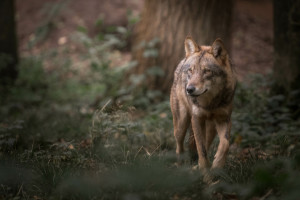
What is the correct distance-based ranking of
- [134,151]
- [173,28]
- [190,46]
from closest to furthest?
[190,46] < [134,151] < [173,28]

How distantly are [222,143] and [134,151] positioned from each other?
1.28 meters

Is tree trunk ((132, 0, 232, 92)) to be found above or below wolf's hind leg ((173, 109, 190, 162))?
above

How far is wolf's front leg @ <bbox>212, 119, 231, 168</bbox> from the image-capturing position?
5046 millimetres

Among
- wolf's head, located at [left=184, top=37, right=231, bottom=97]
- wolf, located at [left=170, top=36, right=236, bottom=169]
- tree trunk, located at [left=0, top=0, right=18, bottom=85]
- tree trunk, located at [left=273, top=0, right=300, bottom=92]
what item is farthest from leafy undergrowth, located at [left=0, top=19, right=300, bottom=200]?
tree trunk, located at [left=0, top=0, right=18, bottom=85]

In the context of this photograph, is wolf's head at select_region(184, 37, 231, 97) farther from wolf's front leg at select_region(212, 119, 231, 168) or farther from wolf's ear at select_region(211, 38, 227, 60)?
wolf's front leg at select_region(212, 119, 231, 168)

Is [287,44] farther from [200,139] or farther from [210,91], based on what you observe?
[200,139]

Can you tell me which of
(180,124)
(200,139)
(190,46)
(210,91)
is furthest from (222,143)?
(190,46)

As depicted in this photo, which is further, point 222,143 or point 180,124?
point 180,124

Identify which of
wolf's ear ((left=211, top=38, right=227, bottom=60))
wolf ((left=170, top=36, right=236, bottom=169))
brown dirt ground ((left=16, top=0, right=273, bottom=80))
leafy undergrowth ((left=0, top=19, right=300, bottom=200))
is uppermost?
brown dirt ground ((left=16, top=0, right=273, bottom=80))

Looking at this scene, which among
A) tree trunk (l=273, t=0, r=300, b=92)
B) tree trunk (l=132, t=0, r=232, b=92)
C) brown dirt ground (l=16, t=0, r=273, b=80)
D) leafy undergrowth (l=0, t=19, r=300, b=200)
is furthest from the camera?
brown dirt ground (l=16, t=0, r=273, b=80)

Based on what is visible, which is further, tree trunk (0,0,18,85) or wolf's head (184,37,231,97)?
tree trunk (0,0,18,85)

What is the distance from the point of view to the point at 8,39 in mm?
13031

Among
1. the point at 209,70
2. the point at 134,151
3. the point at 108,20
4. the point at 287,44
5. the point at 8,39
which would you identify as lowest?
the point at 134,151

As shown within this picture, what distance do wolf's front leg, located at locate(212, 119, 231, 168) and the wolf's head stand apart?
489 millimetres
